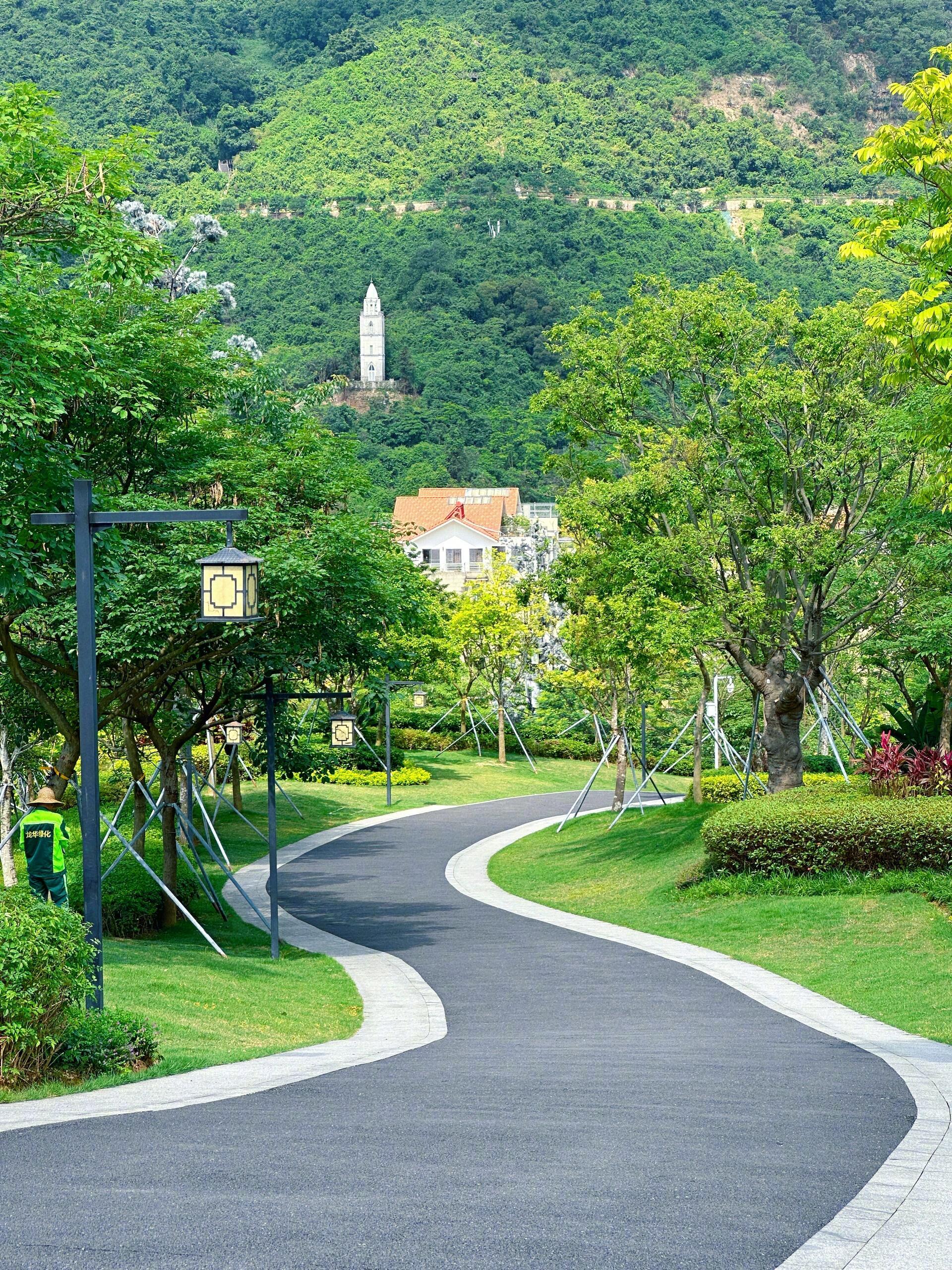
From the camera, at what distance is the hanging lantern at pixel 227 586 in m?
10.4

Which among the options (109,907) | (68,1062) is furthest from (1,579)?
(109,907)

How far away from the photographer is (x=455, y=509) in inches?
3903

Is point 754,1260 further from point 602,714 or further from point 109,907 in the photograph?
point 602,714

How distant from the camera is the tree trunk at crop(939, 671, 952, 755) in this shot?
1148 inches

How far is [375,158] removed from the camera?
7579 inches

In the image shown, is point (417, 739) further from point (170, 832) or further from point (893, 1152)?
point (893, 1152)

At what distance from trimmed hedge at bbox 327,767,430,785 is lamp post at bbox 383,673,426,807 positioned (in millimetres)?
1745

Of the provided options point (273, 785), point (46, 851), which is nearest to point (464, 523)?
point (273, 785)

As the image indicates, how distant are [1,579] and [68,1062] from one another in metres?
5.18

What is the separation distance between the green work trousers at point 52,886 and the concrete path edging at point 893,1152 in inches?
293

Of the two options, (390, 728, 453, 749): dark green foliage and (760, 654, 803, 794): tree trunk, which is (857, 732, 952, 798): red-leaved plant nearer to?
(760, 654, 803, 794): tree trunk

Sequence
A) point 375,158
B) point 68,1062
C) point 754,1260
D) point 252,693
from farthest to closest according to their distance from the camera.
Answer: point 375,158, point 252,693, point 68,1062, point 754,1260

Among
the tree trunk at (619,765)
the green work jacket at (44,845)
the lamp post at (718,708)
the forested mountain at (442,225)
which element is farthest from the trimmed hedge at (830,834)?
the forested mountain at (442,225)

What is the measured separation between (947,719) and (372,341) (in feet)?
381
